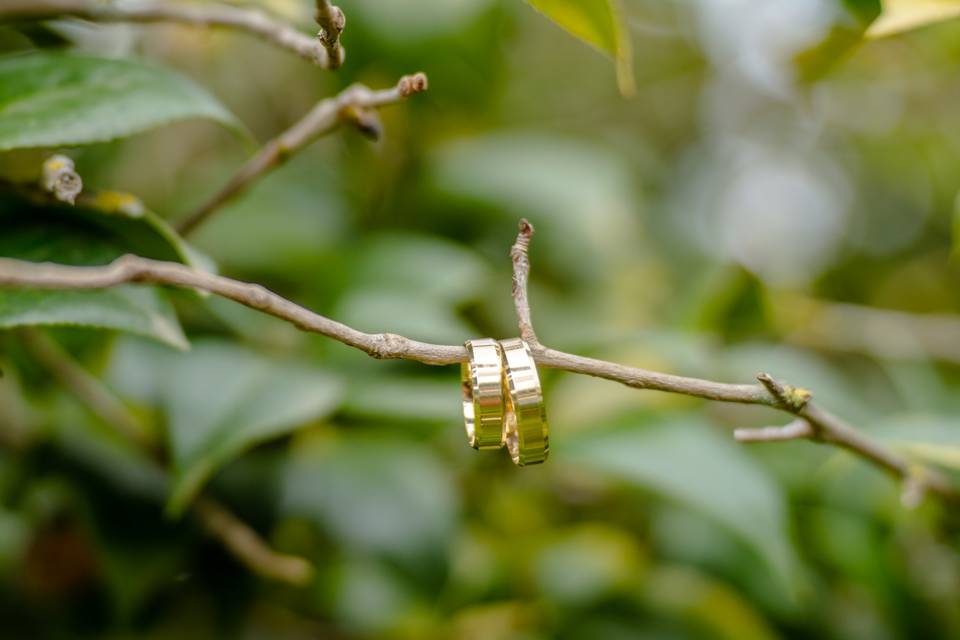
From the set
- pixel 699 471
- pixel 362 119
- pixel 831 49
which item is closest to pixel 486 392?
pixel 362 119

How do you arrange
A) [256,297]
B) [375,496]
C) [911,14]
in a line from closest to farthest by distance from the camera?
[256,297] → [911,14] → [375,496]

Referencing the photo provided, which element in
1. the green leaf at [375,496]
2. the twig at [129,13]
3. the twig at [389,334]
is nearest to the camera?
the twig at [389,334]

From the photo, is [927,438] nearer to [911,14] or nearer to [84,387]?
[911,14]

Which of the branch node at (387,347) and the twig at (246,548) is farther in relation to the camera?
the twig at (246,548)

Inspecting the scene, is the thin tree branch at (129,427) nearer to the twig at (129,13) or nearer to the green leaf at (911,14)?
the twig at (129,13)

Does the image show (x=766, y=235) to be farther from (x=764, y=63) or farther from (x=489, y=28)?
(x=489, y=28)

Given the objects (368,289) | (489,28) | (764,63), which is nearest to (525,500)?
(368,289)

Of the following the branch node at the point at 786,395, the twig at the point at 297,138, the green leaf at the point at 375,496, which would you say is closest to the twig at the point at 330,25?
the twig at the point at 297,138
